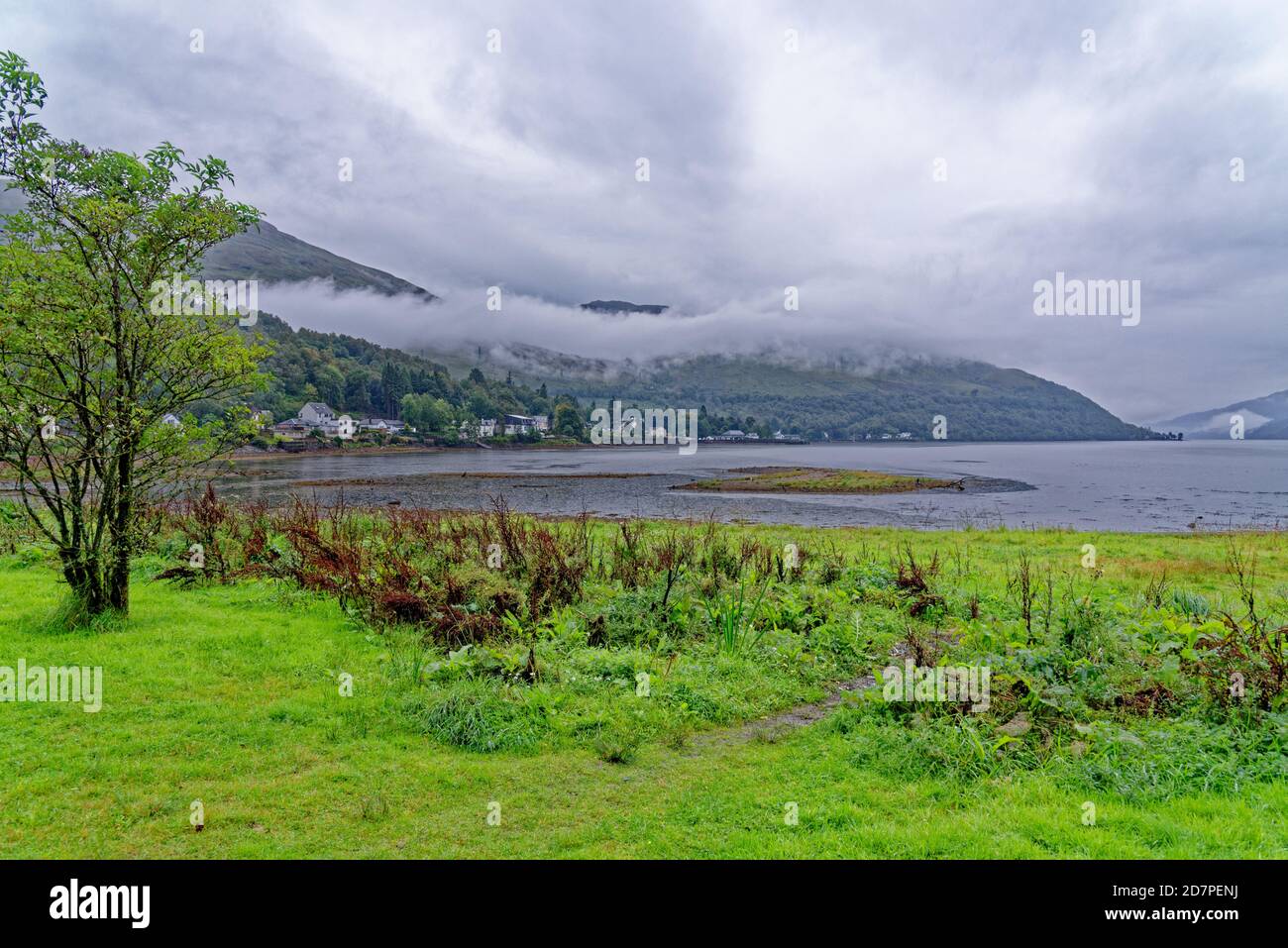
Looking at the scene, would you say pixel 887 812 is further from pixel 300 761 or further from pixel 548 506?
pixel 548 506

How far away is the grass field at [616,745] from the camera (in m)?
5.10

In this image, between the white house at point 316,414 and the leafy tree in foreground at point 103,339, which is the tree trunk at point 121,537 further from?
the white house at point 316,414

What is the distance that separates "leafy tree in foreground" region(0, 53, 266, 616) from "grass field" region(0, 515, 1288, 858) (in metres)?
2.09

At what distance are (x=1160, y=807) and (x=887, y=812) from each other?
2.16 m

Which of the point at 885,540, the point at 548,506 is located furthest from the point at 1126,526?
the point at 548,506

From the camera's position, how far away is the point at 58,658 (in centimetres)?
881

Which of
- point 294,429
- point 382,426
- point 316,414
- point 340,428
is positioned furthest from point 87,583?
point 316,414

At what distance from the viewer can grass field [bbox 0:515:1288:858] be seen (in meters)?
5.10

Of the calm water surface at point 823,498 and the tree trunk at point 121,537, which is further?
the calm water surface at point 823,498

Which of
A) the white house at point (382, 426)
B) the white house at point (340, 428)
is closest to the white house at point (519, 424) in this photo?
the white house at point (382, 426)

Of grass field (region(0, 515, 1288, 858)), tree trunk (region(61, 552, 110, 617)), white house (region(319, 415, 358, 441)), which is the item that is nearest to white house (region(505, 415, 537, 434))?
white house (region(319, 415, 358, 441))

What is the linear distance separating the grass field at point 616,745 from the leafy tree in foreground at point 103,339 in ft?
6.84

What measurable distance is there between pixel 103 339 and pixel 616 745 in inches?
357
